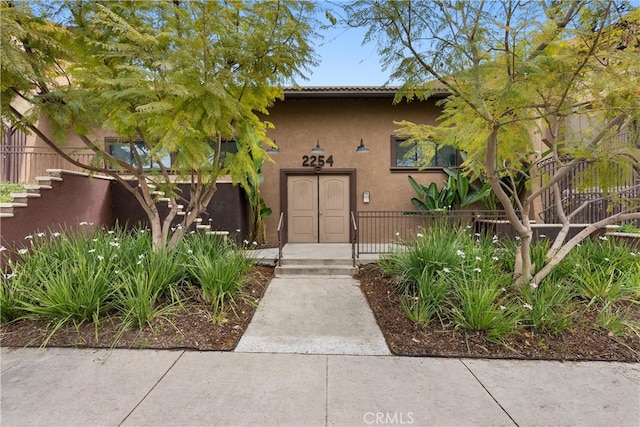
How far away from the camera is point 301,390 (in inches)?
118

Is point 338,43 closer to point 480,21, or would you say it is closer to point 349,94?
point 480,21

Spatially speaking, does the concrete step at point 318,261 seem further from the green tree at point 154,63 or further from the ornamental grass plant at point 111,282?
the green tree at point 154,63

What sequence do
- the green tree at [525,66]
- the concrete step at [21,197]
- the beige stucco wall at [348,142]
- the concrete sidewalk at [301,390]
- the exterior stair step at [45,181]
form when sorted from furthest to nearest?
the beige stucco wall at [348,142] < the exterior stair step at [45,181] < the concrete step at [21,197] < the green tree at [525,66] < the concrete sidewalk at [301,390]

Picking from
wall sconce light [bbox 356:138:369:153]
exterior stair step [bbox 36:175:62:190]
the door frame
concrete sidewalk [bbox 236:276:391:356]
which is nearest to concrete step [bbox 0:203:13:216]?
exterior stair step [bbox 36:175:62:190]

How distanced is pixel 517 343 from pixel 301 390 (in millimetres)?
2759

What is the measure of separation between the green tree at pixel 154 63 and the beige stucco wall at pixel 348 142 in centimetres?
486

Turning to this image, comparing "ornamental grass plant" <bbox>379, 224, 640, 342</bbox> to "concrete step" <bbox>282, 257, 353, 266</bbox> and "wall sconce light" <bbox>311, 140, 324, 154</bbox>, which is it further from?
"wall sconce light" <bbox>311, 140, 324, 154</bbox>

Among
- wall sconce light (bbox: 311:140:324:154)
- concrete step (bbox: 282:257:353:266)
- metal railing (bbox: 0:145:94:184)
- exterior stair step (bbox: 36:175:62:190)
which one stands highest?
wall sconce light (bbox: 311:140:324:154)

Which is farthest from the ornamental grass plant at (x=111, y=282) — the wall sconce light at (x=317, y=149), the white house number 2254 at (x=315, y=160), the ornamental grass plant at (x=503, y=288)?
the white house number 2254 at (x=315, y=160)

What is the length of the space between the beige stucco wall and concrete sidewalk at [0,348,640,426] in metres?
6.64

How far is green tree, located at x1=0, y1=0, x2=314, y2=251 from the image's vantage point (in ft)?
14.1

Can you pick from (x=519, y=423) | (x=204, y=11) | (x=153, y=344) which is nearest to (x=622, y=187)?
(x=519, y=423)

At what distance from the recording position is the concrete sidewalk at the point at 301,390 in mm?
2638

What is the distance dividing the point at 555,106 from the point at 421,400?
12.7 ft
